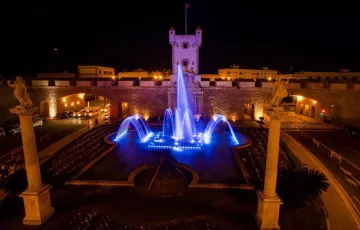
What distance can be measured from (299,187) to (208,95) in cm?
1999

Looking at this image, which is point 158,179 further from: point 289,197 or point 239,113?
point 239,113

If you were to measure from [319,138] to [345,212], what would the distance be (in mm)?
11702

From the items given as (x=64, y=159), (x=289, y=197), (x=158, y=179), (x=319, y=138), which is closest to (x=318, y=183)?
(x=289, y=197)

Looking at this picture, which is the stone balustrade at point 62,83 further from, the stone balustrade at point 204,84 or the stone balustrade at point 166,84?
the stone balustrade at point 204,84

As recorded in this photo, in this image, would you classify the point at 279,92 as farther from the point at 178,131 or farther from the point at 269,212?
the point at 178,131

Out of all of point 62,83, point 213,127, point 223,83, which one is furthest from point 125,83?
point 213,127

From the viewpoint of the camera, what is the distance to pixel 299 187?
10312 mm

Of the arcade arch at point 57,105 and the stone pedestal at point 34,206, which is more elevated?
the arcade arch at point 57,105

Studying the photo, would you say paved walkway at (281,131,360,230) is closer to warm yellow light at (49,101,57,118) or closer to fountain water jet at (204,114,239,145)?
fountain water jet at (204,114,239,145)

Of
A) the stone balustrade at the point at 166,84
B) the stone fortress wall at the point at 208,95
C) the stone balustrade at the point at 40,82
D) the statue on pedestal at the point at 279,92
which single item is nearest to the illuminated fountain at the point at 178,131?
the stone balustrade at the point at 166,84

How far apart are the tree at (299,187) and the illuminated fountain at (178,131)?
27.6ft

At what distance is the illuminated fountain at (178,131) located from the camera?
19516 millimetres

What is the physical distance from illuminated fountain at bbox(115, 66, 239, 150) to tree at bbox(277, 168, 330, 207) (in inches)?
331

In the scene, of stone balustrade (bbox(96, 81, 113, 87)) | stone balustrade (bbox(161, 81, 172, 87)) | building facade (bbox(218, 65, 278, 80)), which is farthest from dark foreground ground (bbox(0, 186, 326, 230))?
building facade (bbox(218, 65, 278, 80))
